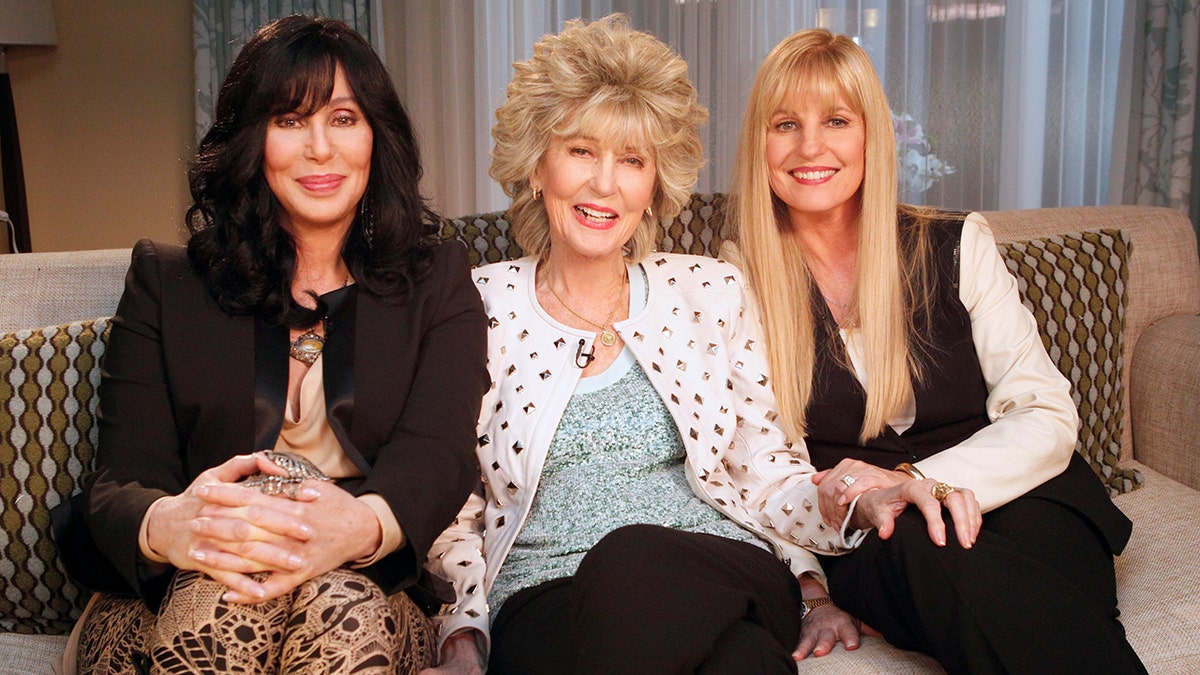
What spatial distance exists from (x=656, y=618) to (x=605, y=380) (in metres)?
0.57

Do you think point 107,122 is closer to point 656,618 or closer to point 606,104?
point 606,104

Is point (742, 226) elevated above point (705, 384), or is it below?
above

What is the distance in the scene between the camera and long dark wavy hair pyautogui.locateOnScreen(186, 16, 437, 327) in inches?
66.1

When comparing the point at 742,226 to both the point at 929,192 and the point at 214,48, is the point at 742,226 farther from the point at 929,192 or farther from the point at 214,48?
the point at 214,48

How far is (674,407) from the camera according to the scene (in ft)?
6.05

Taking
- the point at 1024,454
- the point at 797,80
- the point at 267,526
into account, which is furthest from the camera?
the point at 797,80

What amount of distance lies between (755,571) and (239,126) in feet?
3.27

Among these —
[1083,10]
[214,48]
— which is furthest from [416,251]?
[214,48]

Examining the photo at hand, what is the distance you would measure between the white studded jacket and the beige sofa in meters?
0.24

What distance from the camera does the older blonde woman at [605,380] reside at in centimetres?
173

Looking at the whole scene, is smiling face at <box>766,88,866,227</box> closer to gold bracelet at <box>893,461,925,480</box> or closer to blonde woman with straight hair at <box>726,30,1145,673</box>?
blonde woman with straight hair at <box>726,30,1145,673</box>

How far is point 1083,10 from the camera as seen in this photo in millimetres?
3088

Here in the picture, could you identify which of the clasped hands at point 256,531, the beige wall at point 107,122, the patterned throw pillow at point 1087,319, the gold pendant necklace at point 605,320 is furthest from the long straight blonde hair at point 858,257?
the beige wall at point 107,122

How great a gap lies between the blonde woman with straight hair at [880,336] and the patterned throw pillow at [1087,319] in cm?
22
